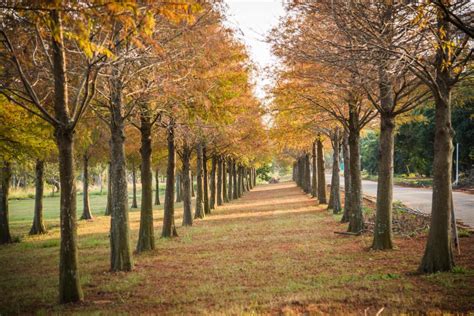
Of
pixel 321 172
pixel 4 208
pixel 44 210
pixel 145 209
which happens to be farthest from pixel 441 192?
pixel 44 210

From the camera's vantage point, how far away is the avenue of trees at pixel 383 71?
7.80 metres

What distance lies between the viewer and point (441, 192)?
806cm

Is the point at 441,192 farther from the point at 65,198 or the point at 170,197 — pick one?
the point at 170,197

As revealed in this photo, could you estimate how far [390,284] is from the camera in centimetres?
718

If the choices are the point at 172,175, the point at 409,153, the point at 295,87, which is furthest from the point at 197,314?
the point at 409,153

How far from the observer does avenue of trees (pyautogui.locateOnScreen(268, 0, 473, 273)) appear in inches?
307

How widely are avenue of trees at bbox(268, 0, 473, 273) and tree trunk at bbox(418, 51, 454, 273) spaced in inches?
0.7

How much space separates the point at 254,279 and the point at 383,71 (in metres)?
5.31

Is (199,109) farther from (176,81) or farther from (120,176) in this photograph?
(120,176)

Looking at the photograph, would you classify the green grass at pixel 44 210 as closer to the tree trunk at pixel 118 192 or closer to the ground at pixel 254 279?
the ground at pixel 254 279

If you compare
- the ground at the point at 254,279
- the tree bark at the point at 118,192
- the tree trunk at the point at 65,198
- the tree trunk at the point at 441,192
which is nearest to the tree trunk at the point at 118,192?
the tree bark at the point at 118,192

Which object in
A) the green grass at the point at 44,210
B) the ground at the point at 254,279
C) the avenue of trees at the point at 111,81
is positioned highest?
the avenue of trees at the point at 111,81

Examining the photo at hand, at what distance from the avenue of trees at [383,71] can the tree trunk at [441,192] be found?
0.02m

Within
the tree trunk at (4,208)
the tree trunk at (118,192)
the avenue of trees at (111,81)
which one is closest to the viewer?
the avenue of trees at (111,81)
